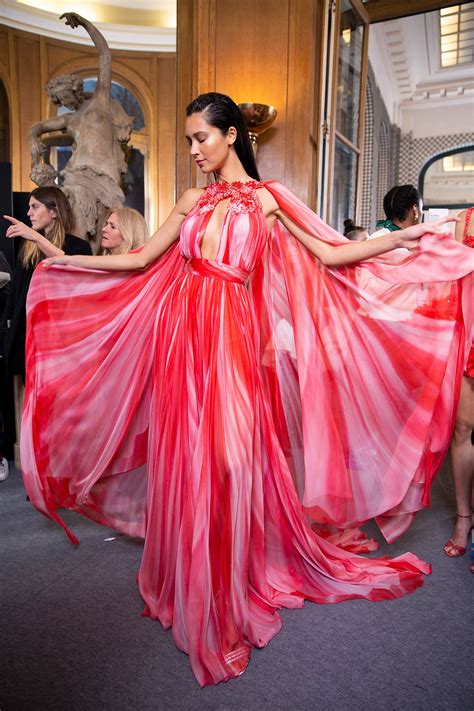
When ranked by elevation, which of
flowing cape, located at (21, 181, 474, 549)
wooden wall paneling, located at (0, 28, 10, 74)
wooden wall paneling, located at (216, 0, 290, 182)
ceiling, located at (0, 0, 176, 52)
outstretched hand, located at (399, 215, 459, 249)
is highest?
ceiling, located at (0, 0, 176, 52)

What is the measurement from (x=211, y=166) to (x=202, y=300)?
458 millimetres

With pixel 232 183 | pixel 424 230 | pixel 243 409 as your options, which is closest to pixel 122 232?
pixel 232 183

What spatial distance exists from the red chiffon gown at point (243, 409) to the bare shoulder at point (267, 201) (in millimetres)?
27

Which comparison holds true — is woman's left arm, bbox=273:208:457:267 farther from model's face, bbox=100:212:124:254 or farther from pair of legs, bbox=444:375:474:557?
model's face, bbox=100:212:124:254

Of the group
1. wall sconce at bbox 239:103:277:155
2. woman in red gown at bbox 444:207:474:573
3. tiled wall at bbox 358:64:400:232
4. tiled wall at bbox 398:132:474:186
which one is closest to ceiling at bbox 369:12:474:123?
tiled wall at bbox 358:64:400:232

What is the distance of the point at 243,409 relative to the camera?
1.98 metres

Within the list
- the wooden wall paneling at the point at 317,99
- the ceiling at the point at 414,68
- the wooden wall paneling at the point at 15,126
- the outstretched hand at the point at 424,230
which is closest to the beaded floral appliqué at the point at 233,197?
the outstretched hand at the point at 424,230

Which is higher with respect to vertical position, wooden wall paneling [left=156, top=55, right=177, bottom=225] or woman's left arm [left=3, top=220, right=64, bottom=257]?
wooden wall paneling [left=156, top=55, right=177, bottom=225]

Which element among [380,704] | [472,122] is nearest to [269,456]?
[380,704]

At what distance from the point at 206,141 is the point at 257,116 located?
8.05 ft

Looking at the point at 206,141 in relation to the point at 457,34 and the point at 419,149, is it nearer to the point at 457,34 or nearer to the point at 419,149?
the point at 457,34

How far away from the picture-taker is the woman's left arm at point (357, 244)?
2.00 meters

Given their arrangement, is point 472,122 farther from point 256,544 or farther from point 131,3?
point 256,544

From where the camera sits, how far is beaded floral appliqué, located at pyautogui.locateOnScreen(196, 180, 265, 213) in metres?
2.06
